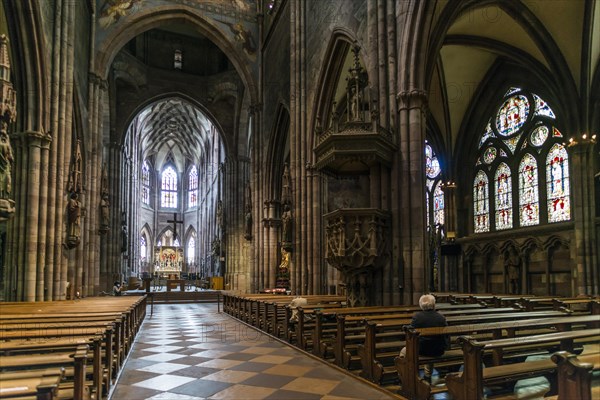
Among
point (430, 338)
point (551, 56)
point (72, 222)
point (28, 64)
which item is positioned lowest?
point (430, 338)

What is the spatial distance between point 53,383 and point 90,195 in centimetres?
1852

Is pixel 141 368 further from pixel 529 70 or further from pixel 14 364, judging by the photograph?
pixel 529 70

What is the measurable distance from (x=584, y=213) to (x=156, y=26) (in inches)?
842

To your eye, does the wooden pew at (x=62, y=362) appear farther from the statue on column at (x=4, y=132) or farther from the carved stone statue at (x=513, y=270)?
the carved stone statue at (x=513, y=270)

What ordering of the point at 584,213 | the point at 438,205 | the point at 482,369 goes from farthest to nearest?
the point at 438,205, the point at 584,213, the point at 482,369

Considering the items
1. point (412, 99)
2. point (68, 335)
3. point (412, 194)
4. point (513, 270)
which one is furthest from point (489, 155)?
point (68, 335)

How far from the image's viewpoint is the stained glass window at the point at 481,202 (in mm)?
21473

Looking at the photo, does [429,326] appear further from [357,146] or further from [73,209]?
[73,209]

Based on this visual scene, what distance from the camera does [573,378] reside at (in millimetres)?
3143

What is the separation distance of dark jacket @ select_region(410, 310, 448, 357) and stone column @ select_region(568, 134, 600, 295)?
12712mm

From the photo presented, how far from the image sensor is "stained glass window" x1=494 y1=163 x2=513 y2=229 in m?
20.3

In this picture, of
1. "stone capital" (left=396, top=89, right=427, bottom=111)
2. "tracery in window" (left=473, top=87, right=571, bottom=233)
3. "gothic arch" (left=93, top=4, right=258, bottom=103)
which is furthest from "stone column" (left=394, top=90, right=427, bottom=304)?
"gothic arch" (left=93, top=4, right=258, bottom=103)

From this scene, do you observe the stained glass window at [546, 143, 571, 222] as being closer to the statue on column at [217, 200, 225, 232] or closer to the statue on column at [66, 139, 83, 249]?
the statue on column at [66, 139, 83, 249]

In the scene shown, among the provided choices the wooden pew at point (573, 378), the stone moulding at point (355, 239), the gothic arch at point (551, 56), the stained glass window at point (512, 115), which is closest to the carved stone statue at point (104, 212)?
the stone moulding at point (355, 239)
